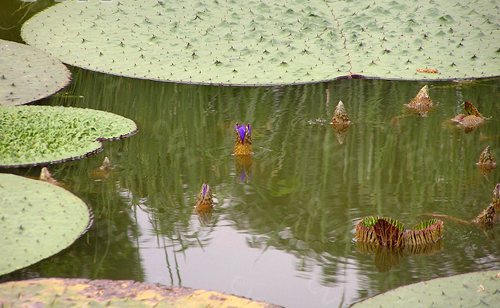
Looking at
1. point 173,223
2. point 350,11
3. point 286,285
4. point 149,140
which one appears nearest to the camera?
point 286,285

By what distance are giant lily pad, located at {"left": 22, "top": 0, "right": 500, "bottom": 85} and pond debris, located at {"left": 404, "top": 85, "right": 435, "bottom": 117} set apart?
58 cm

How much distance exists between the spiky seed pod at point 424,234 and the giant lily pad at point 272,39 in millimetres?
2781

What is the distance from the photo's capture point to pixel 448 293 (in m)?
2.94

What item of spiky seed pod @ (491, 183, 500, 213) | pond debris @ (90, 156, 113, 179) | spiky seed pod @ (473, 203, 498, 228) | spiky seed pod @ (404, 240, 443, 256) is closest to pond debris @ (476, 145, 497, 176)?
spiky seed pod @ (491, 183, 500, 213)

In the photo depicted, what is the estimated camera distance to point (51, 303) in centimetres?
281

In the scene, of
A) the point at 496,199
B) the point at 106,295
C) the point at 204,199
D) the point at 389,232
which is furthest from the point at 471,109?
the point at 106,295

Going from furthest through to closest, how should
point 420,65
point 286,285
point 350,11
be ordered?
point 350,11 → point 420,65 → point 286,285

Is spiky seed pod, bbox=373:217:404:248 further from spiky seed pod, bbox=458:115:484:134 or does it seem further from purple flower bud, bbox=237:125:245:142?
spiky seed pod, bbox=458:115:484:134

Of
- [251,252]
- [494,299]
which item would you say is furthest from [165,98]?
[494,299]

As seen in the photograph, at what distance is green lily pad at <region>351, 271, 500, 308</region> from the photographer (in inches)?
112

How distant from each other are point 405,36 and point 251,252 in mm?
4184

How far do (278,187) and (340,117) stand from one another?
125 centimetres

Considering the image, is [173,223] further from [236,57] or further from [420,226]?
[236,57]

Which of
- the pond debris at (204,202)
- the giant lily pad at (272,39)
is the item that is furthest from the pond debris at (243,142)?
the giant lily pad at (272,39)
